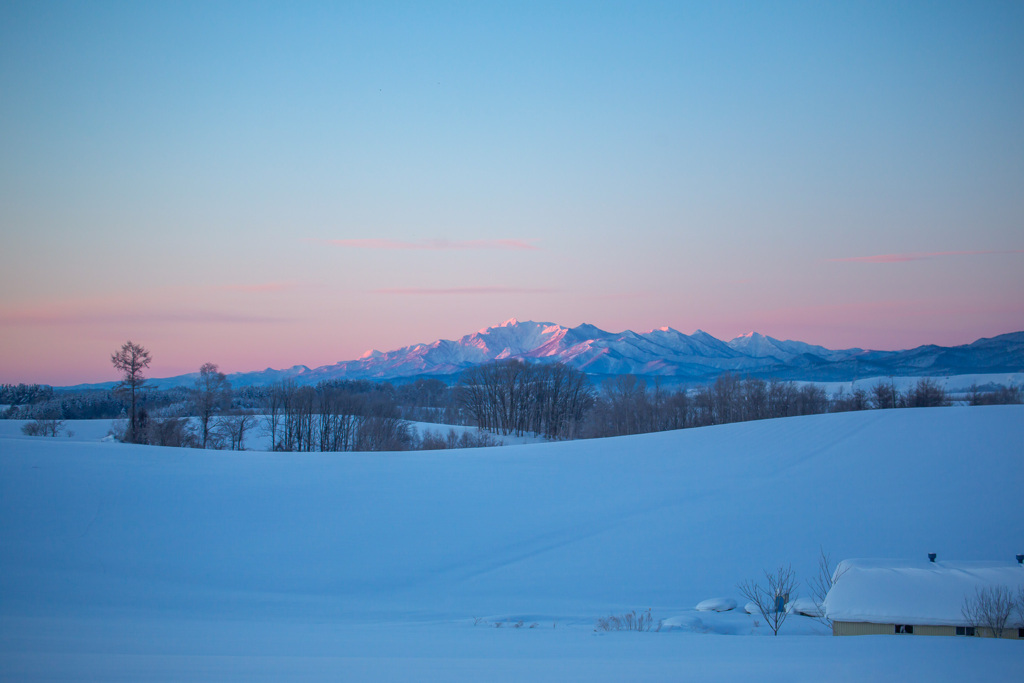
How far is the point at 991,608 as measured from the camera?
7.55 metres

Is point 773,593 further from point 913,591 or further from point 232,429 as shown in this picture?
point 232,429

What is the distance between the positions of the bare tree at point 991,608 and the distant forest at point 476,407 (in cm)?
3665

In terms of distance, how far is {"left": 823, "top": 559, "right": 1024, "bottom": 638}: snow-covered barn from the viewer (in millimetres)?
7781

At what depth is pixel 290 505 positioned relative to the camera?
52.1ft

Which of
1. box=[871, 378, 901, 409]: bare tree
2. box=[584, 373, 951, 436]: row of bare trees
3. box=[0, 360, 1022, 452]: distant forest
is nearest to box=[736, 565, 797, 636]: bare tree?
box=[0, 360, 1022, 452]: distant forest

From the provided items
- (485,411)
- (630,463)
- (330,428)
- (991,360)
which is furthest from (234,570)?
(991,360)

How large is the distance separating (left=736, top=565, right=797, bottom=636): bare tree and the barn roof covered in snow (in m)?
1.02

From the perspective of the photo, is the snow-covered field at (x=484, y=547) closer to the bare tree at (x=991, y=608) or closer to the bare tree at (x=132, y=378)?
the bare tree at (x=991, y=608)

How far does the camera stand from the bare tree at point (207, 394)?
3706 cm

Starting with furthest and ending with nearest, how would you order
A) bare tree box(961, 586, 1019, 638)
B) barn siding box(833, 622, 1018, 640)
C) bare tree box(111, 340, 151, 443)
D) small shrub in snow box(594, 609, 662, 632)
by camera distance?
bare tree box(111, 340, 151, 443), small shrub in snow box(594, 609, 662, 632), barn siding box(833, 622, 1018, 640), bare tree box(961, 586, 1019, 638)

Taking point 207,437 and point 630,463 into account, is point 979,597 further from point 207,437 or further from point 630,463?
point 207,437

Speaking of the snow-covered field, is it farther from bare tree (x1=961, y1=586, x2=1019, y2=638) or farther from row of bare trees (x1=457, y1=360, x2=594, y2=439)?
row of bare trees (x1=457, y1=360, x2=594, y2=439)

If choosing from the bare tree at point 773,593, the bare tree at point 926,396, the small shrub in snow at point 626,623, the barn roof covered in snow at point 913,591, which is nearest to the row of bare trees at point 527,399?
the bare tree at point 926,396

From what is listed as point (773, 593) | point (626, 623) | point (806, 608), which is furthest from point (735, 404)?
point (626, 623)
